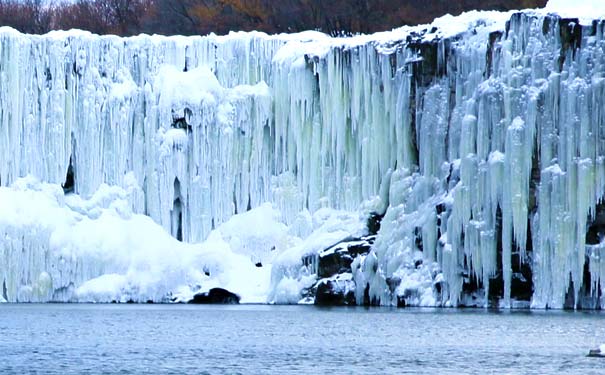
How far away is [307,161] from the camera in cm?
6112

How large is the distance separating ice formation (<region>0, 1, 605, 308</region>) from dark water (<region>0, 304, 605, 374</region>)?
2.28 m

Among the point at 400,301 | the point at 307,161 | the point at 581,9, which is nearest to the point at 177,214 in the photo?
the point at 307,161

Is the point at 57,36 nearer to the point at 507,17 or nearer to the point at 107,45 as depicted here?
the point at 107,45

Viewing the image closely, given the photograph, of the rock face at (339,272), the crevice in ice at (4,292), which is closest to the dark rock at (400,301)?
the rock face at (339,272)

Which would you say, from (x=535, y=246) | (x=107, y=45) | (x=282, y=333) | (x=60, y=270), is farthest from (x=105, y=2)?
(x=282, y=333)

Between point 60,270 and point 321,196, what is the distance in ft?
28.0

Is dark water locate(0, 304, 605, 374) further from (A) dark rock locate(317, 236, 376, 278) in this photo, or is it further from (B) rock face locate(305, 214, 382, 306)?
(A) dark rock locate(317, 236, 376, 278)

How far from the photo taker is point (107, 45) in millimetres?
63406

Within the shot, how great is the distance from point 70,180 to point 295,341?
19732 mm

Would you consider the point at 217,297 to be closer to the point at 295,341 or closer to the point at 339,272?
the point at 339,272

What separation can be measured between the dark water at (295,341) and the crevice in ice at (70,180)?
6343mm

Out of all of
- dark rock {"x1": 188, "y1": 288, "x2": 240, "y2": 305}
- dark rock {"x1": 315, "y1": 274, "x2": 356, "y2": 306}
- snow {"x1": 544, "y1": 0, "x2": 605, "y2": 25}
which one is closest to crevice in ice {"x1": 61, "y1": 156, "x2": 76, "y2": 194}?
dark rock {"x1": 188, "y1": 288, "x2": 240, "y2": 305}

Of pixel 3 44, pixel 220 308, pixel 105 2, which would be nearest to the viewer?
pixel 220 308

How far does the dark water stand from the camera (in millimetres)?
38250
